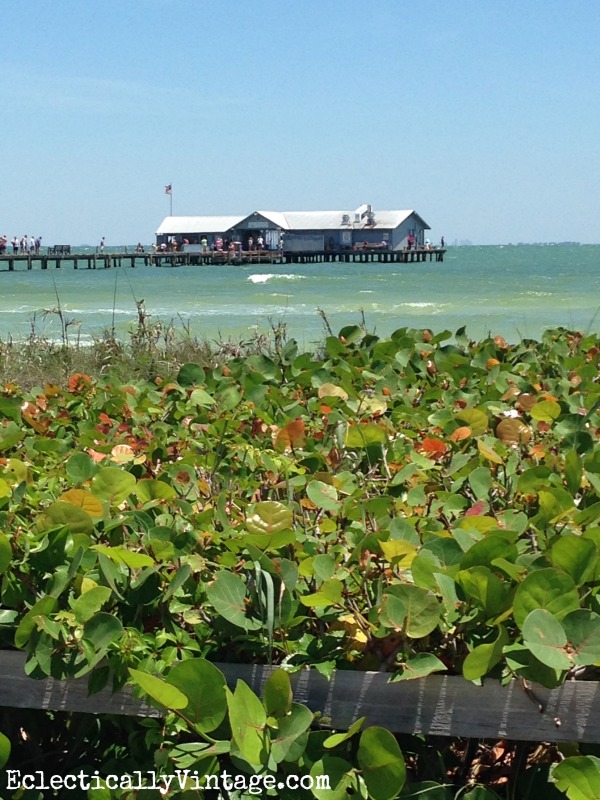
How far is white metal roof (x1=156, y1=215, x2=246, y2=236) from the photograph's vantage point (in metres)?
84.5

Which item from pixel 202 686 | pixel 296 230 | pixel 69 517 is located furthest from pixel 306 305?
pixel 296 230

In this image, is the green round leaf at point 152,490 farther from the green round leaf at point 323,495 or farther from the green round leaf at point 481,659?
the green round leaf at point 481,659

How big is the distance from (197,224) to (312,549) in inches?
3377

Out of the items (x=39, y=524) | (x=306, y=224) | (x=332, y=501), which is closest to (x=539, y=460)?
(x=332, y=501)

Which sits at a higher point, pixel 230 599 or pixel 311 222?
pixel 311 222

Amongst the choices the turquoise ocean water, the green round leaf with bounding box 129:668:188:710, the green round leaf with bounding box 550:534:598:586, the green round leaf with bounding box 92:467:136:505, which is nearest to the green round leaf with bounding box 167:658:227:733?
the green round leaf with bounding box 129:668:188:710

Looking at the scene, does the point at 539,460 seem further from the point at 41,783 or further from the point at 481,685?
the point at 41,783

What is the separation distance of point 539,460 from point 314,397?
98cm

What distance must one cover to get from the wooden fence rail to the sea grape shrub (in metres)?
0.03

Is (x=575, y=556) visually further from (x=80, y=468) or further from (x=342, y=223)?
(x=342, y=223)

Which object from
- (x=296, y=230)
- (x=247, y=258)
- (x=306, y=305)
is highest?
(x=296, y=230)

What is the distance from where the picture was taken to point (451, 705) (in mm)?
1493

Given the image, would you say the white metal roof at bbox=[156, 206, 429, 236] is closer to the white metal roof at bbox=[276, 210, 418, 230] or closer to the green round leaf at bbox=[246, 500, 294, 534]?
the white metal roof at bbox=[276, 210, 418, 230]

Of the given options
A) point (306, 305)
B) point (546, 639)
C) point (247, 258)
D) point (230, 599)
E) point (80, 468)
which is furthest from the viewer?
point (247, 258)
